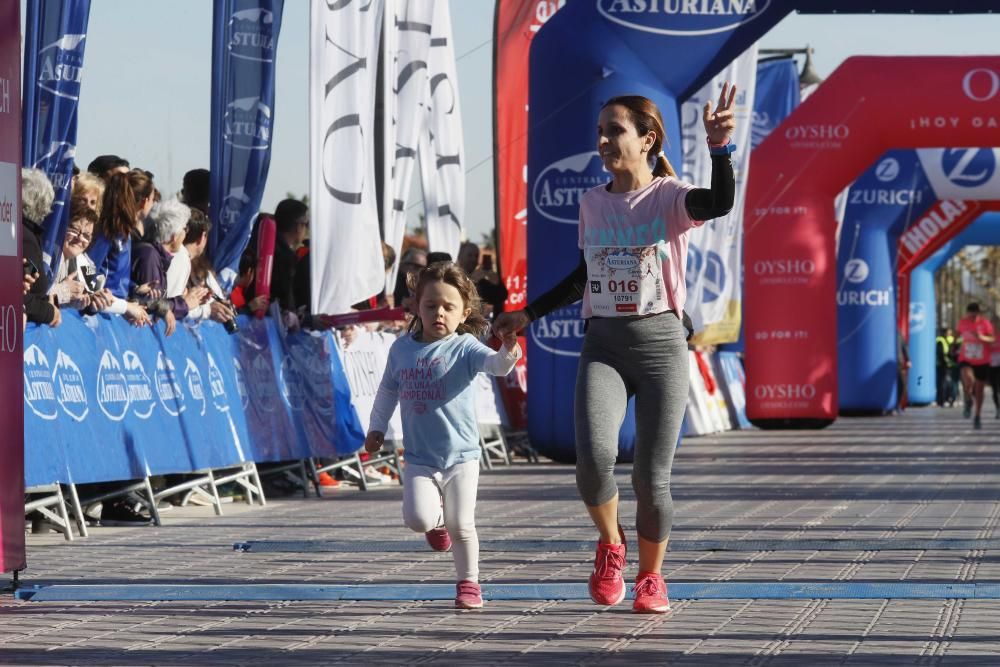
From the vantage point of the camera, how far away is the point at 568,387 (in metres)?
17.4

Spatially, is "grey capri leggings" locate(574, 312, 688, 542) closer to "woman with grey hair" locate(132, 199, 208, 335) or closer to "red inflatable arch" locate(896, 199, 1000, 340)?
"woman with grey hair" locate(132, 199, 208, 335)

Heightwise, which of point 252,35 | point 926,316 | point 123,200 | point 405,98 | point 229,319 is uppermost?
point 252,35

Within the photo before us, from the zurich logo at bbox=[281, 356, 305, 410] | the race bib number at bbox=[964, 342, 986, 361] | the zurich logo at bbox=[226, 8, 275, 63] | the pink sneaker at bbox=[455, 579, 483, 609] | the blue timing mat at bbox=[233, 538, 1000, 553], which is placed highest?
the zurich logo at bbox=[226, 8, 275, 63]

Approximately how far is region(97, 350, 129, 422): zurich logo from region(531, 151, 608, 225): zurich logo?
263 inches

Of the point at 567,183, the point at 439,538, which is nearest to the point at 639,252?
the point at 439,538

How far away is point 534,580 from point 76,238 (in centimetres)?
400

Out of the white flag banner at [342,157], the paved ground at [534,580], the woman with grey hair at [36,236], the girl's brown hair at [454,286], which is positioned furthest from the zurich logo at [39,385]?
the white flag banner at [342,157]

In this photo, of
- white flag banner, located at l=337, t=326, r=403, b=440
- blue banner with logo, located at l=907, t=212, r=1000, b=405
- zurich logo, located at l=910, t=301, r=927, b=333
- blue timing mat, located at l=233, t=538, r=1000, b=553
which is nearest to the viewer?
blue timing mat, located at l=233, t=538, r=1000, b=553

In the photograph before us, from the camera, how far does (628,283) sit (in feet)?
23.9

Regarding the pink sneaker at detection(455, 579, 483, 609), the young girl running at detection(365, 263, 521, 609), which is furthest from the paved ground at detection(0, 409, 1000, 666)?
the young girl running at detection(365, 263, 521, 609)

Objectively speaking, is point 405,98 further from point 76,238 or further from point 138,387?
point 76,238

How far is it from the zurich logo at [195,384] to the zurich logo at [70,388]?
148 centimetres

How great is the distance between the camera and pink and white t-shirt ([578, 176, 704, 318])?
287 inches

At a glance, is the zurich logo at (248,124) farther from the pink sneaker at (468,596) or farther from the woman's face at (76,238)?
the pink sneaker at (468,596)
